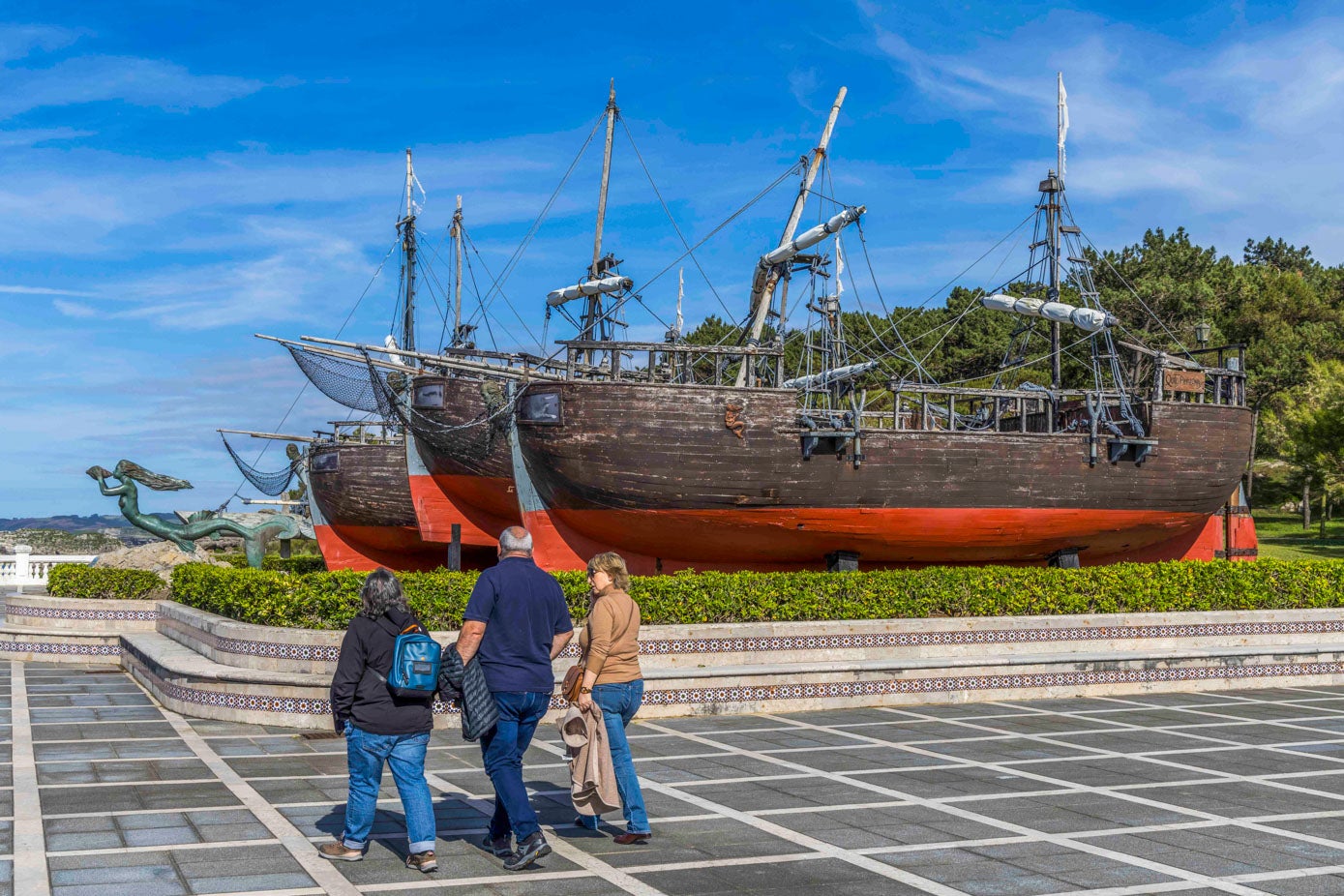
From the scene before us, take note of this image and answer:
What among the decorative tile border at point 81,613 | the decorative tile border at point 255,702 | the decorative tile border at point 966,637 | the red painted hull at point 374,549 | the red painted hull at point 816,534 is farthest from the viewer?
the red painted hull at point 374,549

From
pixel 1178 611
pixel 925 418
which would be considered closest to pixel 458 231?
pixel 925 418

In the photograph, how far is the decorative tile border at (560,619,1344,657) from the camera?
1314 cm

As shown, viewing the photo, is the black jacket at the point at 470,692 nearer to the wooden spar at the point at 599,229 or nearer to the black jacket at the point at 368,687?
the black jacket at the point at 368,687

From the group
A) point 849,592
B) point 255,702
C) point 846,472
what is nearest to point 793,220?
point 846,472

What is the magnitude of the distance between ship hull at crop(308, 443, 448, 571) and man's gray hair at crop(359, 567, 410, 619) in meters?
21.0

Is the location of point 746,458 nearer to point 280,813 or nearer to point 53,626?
point 53,626

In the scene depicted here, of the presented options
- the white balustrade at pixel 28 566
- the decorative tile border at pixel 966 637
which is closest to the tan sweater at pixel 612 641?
the decorative tile border at pixel 966 637

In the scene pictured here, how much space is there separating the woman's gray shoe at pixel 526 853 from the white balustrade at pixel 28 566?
23.5 metres

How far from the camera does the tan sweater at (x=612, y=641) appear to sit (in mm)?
6711

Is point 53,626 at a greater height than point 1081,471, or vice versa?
point 1081,471

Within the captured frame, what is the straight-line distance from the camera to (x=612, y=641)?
22.1 feet

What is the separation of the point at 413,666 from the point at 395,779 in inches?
24.8

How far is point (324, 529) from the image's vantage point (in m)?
29.1

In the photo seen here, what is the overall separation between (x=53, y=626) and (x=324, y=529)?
1185cm
